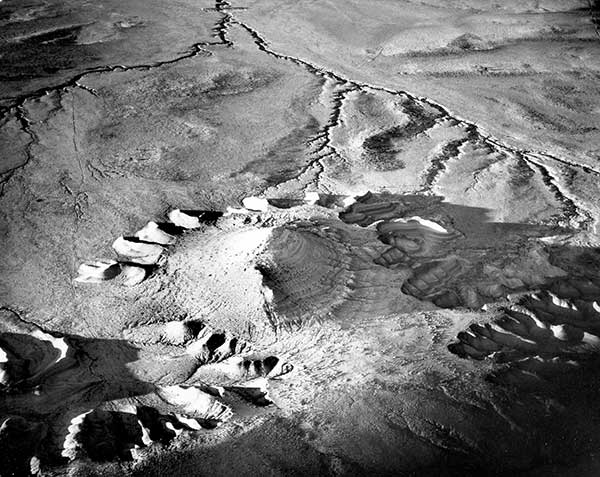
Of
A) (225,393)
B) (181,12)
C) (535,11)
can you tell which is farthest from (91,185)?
(535,11)

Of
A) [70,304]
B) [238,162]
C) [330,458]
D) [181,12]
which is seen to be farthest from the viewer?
[181,12]

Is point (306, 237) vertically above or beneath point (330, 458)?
above

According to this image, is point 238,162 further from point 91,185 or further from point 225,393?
point 225,393

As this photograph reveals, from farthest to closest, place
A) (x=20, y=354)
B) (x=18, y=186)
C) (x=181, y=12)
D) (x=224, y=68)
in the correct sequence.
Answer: (x=181, y=12) < (x=224, y=68) < (x=18, y=186) < (x=20, y=354)

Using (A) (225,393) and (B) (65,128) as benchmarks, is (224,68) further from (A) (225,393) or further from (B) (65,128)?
(A) (225,393)

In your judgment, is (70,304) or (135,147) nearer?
(70,304)

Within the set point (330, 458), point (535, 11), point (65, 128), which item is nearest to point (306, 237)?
→ point (330, 458)
